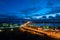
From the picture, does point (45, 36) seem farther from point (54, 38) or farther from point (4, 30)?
point (4, 30)

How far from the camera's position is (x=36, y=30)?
2906mm

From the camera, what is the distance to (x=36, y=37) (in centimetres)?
286

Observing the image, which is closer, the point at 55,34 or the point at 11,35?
the point at 55,34

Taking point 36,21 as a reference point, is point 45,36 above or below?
below

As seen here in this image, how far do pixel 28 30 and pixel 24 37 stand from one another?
0.55 feet

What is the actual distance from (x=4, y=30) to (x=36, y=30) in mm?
734

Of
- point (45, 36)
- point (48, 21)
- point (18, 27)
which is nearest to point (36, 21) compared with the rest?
point (48, 21)

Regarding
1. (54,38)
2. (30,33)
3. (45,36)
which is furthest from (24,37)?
(54,38)

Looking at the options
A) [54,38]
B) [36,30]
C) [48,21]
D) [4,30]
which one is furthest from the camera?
[48,21]

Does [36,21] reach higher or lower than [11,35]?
higher

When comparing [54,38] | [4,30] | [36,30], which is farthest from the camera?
[4,30]

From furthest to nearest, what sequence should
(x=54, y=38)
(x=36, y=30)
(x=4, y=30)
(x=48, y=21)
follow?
1. (x=48, y=21)
2. (x=4, y=30)
3. (x=36, y=30)
4. (x=54, y=38)

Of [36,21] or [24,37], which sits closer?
[24,37]

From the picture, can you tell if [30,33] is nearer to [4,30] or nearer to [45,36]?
[45,36]
